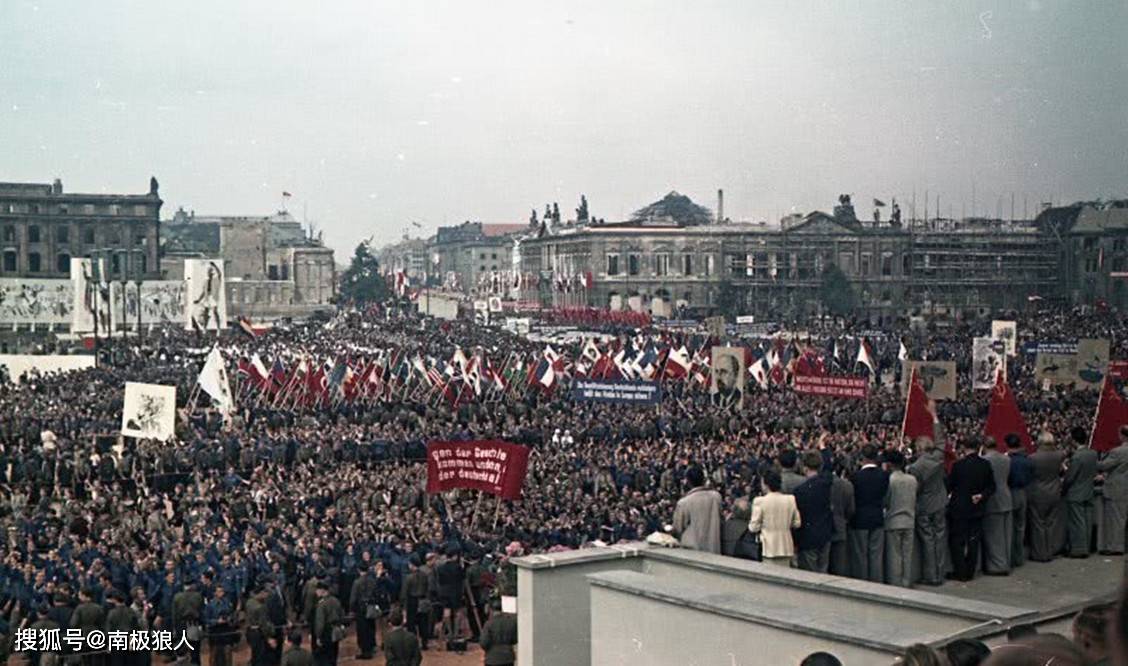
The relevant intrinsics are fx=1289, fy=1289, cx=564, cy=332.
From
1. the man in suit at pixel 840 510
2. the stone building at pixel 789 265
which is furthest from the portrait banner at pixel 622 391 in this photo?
the stone building at pixel 789 265

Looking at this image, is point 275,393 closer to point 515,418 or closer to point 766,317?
point 515,418

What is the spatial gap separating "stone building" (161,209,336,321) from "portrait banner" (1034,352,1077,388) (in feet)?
197

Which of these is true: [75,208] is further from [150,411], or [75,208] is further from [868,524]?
[868,524]

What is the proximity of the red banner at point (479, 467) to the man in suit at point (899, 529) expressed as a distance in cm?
548

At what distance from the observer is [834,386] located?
83.0 feet

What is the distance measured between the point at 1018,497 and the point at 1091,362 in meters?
19.1

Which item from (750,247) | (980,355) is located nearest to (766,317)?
(750,247)

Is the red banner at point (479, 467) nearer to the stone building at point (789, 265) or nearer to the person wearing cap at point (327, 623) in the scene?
the person wearing cap at point (327, 623)

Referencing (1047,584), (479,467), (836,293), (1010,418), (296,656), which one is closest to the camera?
(1047,584)

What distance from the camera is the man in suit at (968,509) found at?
27.0 feet

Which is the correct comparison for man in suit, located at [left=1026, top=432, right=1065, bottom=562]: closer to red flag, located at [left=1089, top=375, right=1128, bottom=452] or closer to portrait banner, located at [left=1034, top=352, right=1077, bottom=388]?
red flag, located at [left=1089, top=375, right=1128, bottom=452]

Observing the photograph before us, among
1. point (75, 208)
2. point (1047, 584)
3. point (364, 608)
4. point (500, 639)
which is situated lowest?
point (364, 608)

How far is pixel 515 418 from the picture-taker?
2772cm

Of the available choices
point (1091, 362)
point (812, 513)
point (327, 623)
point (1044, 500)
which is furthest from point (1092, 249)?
point (812, 513)
